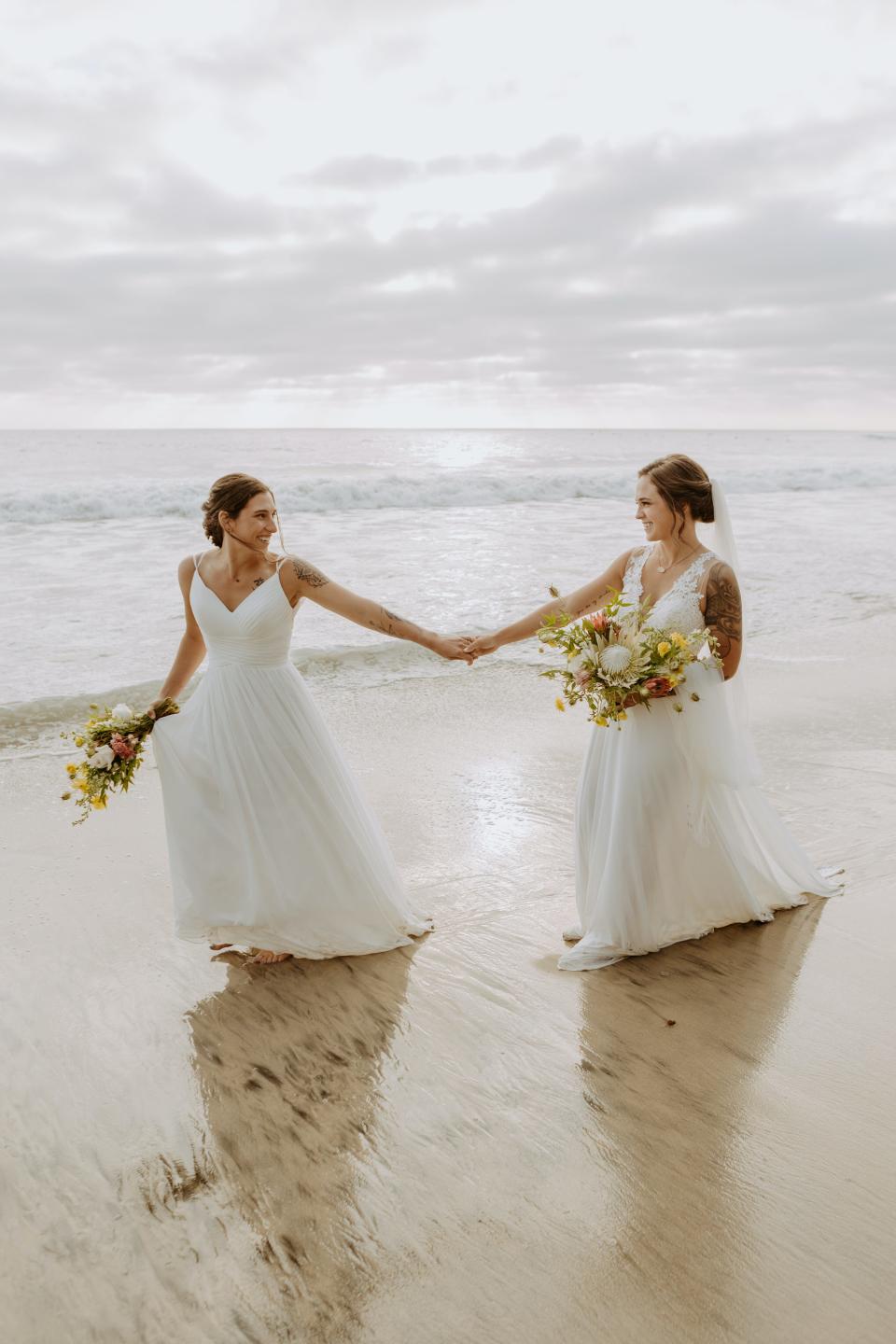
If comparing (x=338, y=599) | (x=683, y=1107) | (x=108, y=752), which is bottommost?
(x=683, y=1107)

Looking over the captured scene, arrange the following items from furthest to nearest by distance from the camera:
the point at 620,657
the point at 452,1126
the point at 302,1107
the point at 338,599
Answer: the point at 338,599
the point at 620,657
the point at 302,1107
the point at 452,1126

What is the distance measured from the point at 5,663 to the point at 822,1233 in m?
8.85

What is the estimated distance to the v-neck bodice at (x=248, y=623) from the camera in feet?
12.9

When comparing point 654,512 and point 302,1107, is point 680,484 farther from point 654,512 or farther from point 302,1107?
point 302,1107

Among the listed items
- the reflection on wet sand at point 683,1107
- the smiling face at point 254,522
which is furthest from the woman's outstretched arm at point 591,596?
the reflection on wet sand at point 683,1107

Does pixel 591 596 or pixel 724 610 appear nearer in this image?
pixel 724 610

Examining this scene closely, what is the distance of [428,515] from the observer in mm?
23719

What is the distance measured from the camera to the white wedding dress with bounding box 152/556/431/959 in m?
3.98

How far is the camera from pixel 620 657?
3777 millimetres

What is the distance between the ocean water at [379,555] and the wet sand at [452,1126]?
13.0 feet

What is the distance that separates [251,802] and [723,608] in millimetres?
2097

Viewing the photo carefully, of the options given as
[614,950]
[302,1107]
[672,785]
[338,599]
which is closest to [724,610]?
[672,785]

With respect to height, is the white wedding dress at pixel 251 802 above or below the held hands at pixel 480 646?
below

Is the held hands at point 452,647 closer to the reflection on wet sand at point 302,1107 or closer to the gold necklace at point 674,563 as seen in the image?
the gold necklace at point 674,563
